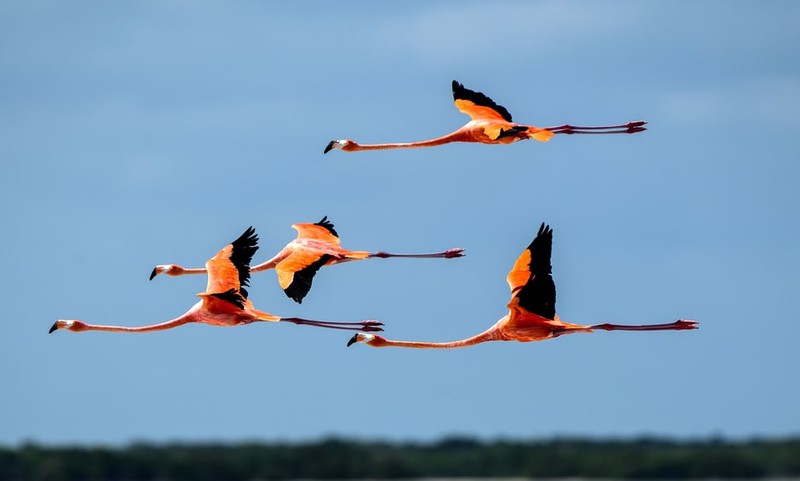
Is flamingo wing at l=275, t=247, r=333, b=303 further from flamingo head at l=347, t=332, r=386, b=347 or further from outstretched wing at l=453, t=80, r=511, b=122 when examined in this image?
outstretched wing at l=453, t=80, r=511, b=122

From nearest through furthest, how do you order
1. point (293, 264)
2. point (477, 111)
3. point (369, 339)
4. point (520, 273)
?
point (520, 273)
point (369, 339)
point (293, 264)
point (477, 111)

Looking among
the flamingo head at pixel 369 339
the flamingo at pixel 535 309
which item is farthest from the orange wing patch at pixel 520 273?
the flamingo head at pixel 369 339

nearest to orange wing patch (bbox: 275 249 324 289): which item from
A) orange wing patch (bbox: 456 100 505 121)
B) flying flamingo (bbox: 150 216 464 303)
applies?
flying flamingo (bbox: 150 216 464 303)

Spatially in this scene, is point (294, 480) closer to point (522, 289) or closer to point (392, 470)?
point (392, 470)

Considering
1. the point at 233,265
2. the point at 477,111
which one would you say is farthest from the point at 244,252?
the point at 477,111

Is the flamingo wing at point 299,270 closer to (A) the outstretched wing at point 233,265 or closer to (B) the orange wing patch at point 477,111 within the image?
(A) the outstretched wing at point 233,265

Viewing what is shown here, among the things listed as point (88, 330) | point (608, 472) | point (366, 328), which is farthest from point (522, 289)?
point (608, 472)

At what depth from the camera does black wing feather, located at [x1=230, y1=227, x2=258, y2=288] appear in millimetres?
31109

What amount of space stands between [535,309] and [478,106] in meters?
4.19

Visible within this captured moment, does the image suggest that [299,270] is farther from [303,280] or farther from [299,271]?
[303,280]

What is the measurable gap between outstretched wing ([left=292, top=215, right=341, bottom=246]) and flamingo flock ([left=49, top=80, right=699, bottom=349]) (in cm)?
1

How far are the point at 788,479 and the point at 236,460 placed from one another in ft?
59.6

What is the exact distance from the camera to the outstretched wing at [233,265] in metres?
31.0

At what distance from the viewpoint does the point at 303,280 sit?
3139 centimetres
